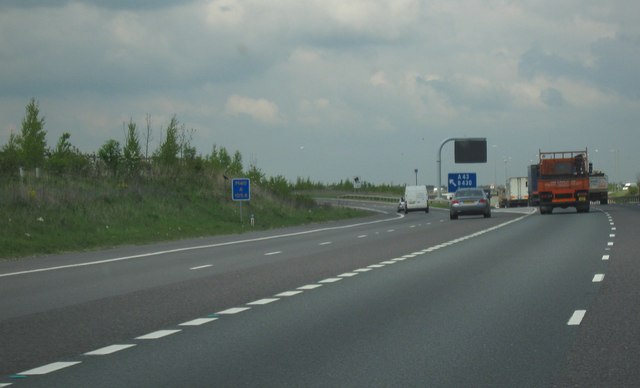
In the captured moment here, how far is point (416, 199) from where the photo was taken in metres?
88.6

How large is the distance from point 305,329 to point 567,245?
18.7 metres

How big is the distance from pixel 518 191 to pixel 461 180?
581 inches

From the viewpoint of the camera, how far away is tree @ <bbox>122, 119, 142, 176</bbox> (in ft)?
205

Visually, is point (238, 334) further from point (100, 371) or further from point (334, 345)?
point (100, 371)

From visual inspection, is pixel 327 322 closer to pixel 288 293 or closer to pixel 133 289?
pixel 288 293

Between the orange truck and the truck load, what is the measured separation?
46.8m

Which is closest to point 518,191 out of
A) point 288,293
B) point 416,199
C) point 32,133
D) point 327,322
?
point 416,199

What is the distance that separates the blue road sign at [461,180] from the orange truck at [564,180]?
33.7 metres

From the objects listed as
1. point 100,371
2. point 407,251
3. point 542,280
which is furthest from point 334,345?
point 407,251

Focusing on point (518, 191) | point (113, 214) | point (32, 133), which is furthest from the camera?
point (518, 191)

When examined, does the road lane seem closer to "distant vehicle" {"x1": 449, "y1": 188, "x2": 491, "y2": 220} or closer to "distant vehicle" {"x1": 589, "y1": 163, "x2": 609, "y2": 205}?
"distant vehicle" {"x1": 449, "y1": 188, "x2": 491, "y2": 220}

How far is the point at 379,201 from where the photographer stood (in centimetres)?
13850

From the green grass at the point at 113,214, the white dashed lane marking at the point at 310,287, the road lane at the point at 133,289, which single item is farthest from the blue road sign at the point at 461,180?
the white dashed lane marking at the point at 310,287

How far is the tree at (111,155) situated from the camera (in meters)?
59.8
